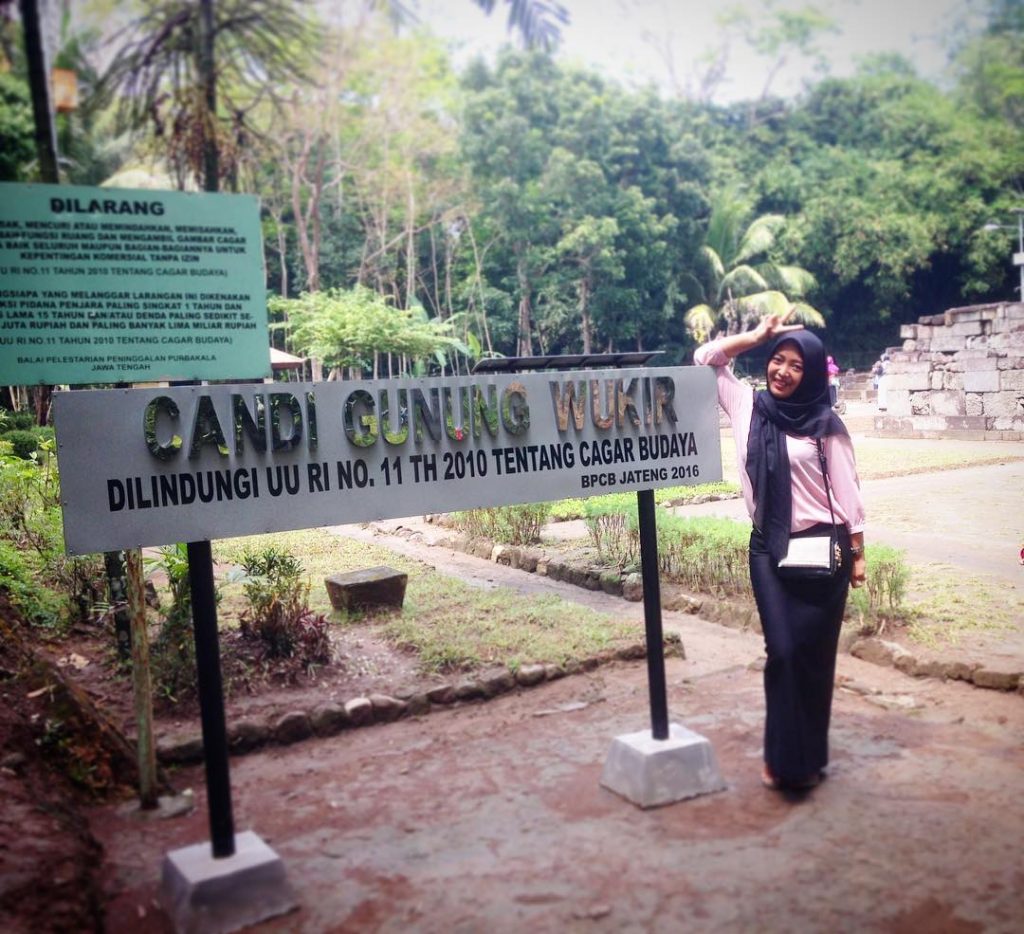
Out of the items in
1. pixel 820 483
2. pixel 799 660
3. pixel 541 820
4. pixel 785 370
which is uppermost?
pixel 785 370

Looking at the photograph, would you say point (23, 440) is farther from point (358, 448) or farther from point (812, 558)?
point (812, 558)

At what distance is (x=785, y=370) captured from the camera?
305cm

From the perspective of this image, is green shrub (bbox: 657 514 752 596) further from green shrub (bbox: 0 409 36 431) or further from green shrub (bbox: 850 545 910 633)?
green shrub (bbox: 0 409 36 431)

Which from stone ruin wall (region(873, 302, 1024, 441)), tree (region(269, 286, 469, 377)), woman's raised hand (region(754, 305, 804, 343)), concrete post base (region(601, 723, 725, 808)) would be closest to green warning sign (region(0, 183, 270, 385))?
woman's raised hand (region(754, 305, 804, 343))

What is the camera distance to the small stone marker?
18.6ft

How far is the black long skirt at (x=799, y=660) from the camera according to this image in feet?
9.87

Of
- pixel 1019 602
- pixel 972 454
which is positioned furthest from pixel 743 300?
pixel 1019 602

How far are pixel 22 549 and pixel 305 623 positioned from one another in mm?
3564

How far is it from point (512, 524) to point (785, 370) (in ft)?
17.4

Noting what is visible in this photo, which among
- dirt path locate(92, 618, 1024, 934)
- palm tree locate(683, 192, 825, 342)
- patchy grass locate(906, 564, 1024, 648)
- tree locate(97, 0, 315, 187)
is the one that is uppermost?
palm tree locate(683, 192, 825, 342)

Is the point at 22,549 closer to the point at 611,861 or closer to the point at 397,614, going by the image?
the point at 397,614

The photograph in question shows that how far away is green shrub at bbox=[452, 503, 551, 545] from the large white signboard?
196 inches

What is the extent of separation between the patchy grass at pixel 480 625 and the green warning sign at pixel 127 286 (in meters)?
2.53

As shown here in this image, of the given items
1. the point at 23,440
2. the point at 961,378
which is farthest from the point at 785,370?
the point at 961,378
